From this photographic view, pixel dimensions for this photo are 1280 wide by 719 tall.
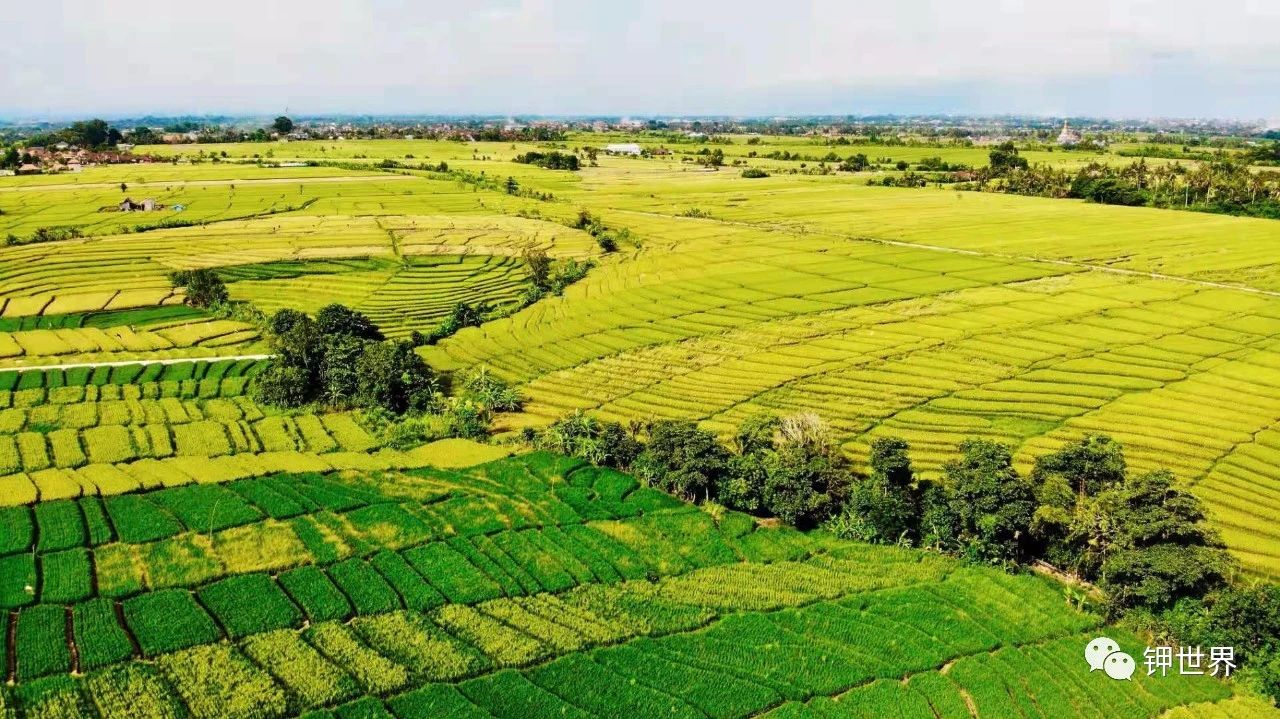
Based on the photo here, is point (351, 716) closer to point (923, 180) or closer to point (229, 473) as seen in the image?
point (229, 473)

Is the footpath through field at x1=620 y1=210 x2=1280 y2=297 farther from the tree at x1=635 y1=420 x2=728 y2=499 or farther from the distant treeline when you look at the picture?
the tree at x1=635 y1=420 x2=728 y2=499

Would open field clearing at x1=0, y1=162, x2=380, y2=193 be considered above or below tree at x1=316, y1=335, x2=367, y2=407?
above

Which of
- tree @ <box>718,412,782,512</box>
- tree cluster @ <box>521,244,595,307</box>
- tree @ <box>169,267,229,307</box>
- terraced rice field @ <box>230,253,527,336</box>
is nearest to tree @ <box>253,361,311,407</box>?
terraced rice field @ <box>230,253,527,336</box>

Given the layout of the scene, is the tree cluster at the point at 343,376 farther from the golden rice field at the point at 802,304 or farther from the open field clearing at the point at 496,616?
the open field clearing at the point at 496,616

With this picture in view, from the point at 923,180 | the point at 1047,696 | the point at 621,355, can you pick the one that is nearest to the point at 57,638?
the point at 1047,696

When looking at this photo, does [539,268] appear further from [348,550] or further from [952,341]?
[348,550]

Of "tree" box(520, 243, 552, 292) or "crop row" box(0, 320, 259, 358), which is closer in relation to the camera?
"crop row" box(0, 320, 259, 358)

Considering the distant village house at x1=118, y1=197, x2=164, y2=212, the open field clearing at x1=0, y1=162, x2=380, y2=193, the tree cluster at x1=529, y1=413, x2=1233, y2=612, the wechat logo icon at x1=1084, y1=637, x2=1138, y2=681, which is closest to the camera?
the wechat logo icon at x1=1084, y1=637, x2=1138, y2=681

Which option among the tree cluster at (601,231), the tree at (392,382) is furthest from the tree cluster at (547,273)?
the tree at (392,382)
